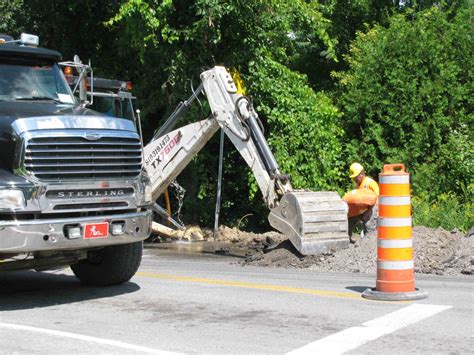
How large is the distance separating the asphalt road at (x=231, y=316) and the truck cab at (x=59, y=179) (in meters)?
0.66

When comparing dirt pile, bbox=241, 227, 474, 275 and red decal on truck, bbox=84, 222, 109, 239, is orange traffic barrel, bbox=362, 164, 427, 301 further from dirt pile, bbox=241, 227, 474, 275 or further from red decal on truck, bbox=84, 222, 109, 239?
red decal on truck, bbox=84, 222, 109, 239

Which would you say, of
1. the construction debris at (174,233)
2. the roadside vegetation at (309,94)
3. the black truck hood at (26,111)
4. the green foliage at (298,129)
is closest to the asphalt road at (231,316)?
the black truck hood at (26,111)

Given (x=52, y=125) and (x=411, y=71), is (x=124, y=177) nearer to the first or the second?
(x=52, y=125)

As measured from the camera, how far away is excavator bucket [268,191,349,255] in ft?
36.8

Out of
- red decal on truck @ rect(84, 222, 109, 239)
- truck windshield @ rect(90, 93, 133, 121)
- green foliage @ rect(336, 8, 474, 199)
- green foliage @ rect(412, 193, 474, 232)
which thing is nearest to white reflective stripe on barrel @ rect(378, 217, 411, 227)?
red decal on truck @ rect(84, 222, 109, 239)

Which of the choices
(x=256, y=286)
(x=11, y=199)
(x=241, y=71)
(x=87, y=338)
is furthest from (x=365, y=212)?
(x=87, y=338)

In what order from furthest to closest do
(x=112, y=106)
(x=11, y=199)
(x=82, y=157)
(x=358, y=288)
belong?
(x=112, y=106)
(x=358, y=288)
(x=82, y=157)
(x=11, y=199)

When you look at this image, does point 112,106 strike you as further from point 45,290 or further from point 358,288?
point 358,288

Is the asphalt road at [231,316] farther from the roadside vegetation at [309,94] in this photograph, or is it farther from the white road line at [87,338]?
the roadside vegetation at [309,94]

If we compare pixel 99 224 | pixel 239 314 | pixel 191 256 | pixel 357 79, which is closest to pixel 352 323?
pixel 239 314

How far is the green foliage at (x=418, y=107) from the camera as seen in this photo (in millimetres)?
17672

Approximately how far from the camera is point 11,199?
7543mm

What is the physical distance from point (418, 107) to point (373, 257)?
7564 mm

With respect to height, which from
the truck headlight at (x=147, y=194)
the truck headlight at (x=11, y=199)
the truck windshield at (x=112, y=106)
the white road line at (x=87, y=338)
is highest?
the truck windshield at (x=112, y=106)
